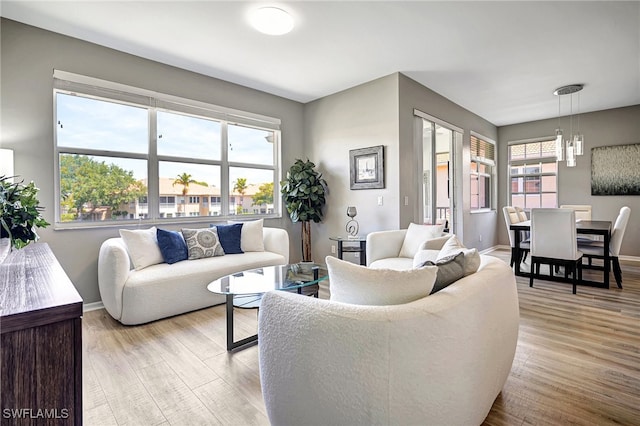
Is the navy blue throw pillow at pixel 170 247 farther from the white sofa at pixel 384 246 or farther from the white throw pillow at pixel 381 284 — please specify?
the white throw pillow at pixel 381 284

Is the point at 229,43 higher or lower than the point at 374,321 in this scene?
higher

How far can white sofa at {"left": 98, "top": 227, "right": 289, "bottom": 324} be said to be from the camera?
8.75ft

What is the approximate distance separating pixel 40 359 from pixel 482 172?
703 cm

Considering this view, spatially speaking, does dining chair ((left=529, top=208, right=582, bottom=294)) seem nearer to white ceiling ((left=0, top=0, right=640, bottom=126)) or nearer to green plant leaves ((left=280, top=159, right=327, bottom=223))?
white ceiling ((left=0, top=0, right=640, bottom=126))

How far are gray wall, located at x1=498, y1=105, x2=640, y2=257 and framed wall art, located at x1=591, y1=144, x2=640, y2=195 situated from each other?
0.09 meters

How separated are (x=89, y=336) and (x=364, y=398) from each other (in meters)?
2.54

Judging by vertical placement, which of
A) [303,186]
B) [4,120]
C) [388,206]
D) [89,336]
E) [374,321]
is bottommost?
[89,336]

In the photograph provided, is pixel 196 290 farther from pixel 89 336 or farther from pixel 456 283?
pixel 456 283

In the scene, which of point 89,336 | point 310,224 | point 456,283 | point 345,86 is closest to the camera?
Answer: point 456,283

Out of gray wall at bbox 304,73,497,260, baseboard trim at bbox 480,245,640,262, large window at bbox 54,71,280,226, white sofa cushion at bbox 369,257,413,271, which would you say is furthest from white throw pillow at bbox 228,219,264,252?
baseboard trim at bbox 480,245,640,262

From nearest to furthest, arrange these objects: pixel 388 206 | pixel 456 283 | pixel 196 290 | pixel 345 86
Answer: pixel 456 283, pixel 196 290, pixel 388 206, pixel 345 86

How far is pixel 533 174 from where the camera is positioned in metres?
6.53

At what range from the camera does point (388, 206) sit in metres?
4.15

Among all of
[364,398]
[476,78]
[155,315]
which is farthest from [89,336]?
[476,78]
